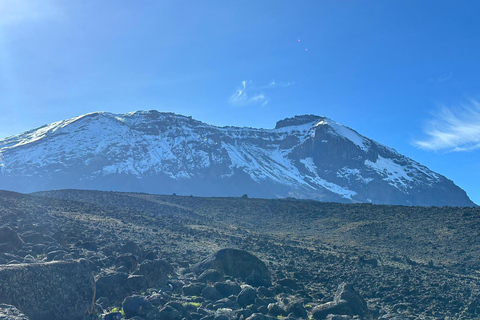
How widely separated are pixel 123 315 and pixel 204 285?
15.9 feet

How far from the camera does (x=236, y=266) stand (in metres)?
21.4

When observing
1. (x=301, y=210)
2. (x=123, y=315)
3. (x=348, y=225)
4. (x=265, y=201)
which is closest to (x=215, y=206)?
(x=265, y=201)

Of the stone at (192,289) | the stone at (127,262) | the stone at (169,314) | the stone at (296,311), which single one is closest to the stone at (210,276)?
the stone at (192,289)

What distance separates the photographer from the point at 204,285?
17781 millimetres

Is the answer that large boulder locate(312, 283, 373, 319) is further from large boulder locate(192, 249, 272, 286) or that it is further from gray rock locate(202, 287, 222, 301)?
large boulder locate(192, 249, 272, 286)

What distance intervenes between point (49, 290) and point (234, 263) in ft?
35.3


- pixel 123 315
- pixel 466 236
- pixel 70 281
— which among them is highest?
pixel 466 236

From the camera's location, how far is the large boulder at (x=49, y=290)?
1127cm

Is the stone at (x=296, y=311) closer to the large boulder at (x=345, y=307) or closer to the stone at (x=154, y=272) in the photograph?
the large boulder at (x=345, y=307)

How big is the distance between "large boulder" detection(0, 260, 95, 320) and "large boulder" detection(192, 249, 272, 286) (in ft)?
28.0

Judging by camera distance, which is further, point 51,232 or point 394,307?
point 51,232

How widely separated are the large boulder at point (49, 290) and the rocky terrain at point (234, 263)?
3 cm

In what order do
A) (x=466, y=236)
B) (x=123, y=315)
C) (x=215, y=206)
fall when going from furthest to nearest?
1. (x=215, y=206)
2. (x=466, y=236)
3. (x=123, y=315)

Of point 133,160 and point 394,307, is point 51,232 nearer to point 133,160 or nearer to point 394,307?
point 394,307
